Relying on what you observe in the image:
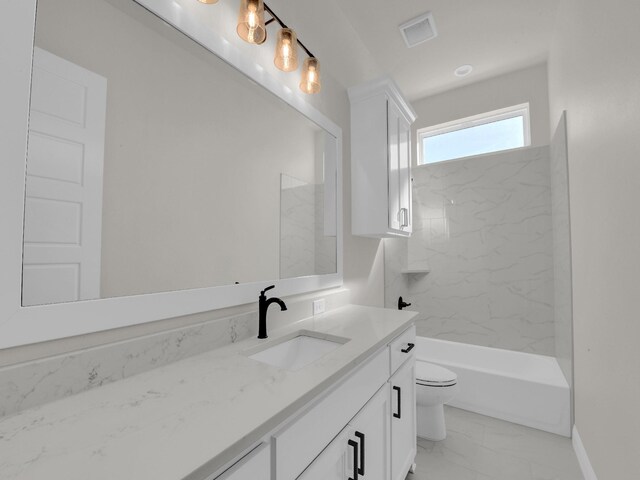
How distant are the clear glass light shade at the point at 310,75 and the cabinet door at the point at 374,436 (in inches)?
61.7

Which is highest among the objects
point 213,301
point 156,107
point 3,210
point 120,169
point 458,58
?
point 458,58

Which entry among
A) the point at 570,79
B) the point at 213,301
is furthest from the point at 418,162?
the point at 213,301

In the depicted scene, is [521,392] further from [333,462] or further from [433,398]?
[333,462]

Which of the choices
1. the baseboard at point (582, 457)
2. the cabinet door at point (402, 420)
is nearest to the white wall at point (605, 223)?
the baseboard at point (582, 457)

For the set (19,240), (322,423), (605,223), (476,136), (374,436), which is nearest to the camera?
(19,240)

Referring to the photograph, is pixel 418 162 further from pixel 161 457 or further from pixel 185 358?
pixel 161 457

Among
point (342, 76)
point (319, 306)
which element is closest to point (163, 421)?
point (319, 306)

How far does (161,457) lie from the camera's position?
1.62 ft

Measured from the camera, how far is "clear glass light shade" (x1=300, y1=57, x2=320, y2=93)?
162cm

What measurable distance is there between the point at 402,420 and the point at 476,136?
2.99m

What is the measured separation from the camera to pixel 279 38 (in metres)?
1.40

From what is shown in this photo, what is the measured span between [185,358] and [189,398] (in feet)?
1.05

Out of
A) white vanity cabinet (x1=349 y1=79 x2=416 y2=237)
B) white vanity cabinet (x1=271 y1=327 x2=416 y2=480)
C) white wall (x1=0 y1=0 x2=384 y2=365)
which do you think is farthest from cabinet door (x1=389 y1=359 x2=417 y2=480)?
white vanity cabinet (x1=349 y1=79 x2=416 y2=237)

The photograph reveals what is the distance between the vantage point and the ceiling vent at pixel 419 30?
2.24 metres
